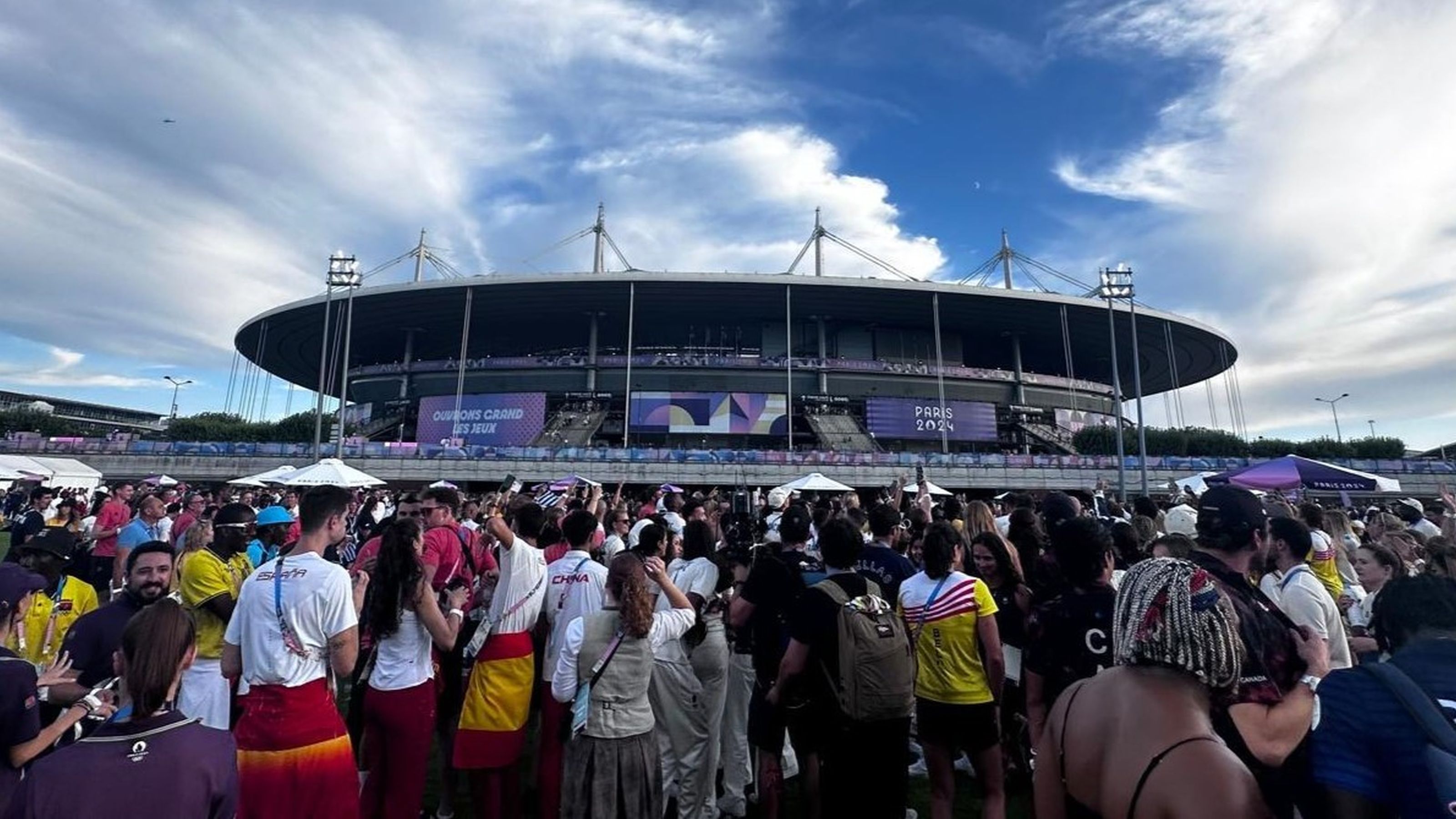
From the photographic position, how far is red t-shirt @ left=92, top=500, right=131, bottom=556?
34.2 feet

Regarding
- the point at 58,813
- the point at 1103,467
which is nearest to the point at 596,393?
the point at 1103,467

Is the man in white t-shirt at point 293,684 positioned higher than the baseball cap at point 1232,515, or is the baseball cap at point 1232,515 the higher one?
the baseball cap at point 1232,515

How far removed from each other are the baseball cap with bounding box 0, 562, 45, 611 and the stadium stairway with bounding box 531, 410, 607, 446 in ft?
152

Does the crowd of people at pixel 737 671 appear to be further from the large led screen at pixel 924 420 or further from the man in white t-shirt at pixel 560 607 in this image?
the large led screen at pixel 924 420

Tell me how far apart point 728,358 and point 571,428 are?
13271 millimetres

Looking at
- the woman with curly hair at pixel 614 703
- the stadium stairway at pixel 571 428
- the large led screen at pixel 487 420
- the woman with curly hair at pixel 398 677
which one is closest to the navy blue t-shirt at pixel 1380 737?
the woman with curly hair at pixel 614 703

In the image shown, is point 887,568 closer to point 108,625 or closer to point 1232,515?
point 1232,515

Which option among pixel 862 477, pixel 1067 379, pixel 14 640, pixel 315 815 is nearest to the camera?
pixel 315 815

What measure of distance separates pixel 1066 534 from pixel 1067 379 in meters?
60.6

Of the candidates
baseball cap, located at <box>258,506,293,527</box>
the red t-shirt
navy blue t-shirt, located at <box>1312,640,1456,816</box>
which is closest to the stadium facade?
the red t-shirt

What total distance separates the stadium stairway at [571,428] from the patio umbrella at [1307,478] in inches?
1635

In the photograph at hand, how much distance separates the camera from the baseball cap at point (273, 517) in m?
6.81

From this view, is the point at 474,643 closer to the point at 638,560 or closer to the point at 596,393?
the point at 638,560

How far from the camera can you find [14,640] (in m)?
4.18
